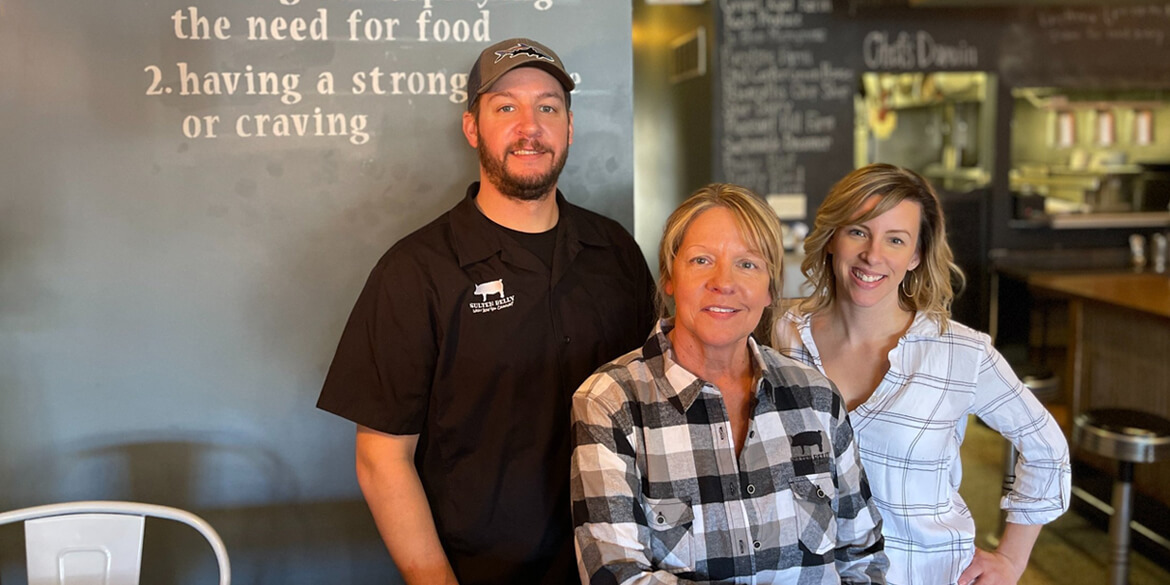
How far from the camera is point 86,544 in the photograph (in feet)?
5.77

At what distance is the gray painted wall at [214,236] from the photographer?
213cm

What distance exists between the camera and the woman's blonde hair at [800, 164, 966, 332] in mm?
1855

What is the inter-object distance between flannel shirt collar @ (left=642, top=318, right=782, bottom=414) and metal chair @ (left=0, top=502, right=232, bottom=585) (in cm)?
89

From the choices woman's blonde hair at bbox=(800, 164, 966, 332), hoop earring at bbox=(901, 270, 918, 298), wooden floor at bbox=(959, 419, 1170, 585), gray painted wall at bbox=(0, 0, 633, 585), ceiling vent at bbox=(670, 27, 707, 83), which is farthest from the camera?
ceiling vent at bbox=(670, 27, 707, 83)

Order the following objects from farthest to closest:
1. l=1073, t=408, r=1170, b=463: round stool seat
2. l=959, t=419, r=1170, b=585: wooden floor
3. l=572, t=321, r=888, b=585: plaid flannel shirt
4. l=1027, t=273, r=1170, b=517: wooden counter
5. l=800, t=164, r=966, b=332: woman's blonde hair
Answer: l=1027, t=273, r=1170, b=517: wooden counter
l=959, t=419, r=1170, b=585: wooden floor
l=1073, t=408, r=1170, b=463: round stool seat
l=800, t=164, r=966, b=332: woman's blonde hair
l=572, t=321, r=888, b=585: plaid flannel shirt

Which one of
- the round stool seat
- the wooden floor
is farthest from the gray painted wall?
the wooden floor

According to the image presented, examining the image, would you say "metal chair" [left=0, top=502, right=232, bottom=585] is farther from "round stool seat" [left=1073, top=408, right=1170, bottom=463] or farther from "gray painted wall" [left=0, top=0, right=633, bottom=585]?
"round stool seat" [left=1073, top=408, right=1170, bottom=463]

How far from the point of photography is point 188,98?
2.16m

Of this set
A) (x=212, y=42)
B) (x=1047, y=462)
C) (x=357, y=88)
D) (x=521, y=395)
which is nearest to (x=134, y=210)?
(x=212, y=42)

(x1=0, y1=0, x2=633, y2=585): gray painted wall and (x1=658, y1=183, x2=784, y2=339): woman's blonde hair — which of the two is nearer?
(x1=658, y1=183, x2=784, y2=339): woman's blonde hair

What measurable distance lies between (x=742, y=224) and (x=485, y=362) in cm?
62

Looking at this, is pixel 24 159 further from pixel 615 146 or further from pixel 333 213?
pixel 615 146

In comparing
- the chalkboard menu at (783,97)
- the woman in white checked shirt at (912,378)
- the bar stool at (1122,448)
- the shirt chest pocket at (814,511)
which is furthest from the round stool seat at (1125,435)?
the chalkboard menu at (783,97)

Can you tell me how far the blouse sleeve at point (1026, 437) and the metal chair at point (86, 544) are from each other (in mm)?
1509
